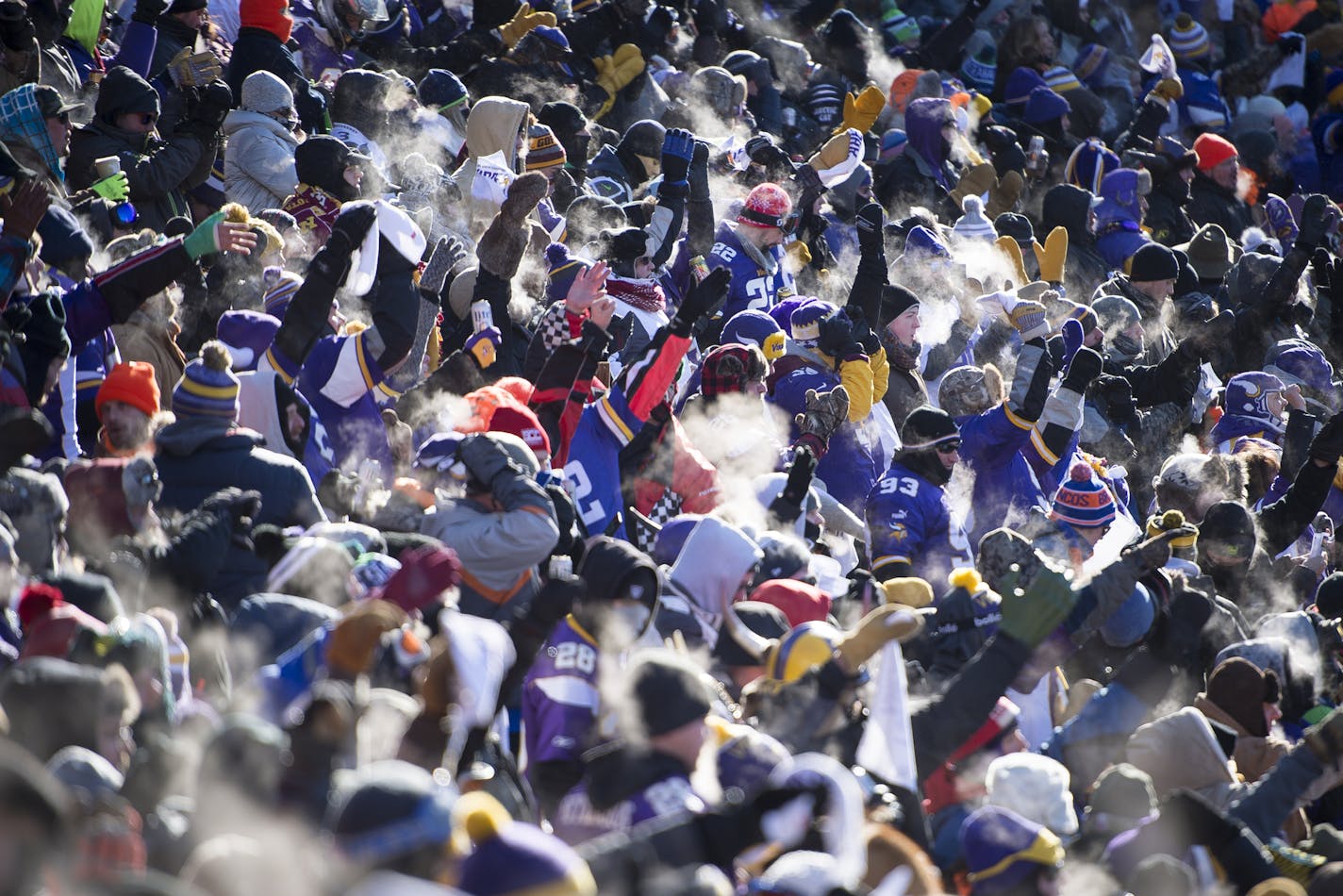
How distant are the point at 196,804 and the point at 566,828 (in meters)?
1.02

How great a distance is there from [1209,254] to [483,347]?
763 cm

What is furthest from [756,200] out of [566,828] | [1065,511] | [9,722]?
[9,722]

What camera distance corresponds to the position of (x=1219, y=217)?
14570 mm

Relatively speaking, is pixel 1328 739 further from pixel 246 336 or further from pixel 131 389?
pixel 246 336

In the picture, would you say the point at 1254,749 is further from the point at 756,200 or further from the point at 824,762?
the point at 756,200

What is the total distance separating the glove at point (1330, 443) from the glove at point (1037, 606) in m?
4.29

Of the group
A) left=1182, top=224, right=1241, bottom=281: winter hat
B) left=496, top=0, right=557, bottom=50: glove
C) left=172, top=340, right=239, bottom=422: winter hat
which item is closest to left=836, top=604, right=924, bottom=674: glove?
left=172, top=340, right=239, bottom=422: winter hat

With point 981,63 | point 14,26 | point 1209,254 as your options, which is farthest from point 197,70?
point 981,63

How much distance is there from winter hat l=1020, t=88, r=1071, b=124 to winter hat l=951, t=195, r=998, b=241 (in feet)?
11.5

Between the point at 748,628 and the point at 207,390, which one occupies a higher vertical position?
the point at 207,390

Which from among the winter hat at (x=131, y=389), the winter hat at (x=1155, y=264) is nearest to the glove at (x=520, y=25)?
the winter hat at (x=1155, y=264)

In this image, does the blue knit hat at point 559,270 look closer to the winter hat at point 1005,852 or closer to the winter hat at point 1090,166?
the winter hat at point 1005,852

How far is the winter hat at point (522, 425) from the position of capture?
5.95 m

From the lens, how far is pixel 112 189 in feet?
23.0
